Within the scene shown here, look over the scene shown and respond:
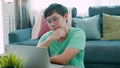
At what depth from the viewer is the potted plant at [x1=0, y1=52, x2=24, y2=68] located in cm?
114

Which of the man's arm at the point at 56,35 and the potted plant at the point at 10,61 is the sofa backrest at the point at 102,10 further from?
the potted plant at the point at 10,61

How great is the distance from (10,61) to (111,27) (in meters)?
2.27

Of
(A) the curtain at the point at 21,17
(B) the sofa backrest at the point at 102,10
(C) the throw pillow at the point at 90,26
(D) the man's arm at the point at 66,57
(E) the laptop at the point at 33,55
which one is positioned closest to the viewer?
(E) the laptop at the point at 33,55

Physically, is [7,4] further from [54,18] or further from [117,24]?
[54,18]

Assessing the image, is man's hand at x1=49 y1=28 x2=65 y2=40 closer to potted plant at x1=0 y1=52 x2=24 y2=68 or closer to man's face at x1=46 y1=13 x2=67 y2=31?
man's face at x1=46 y1=13 x2=67 y2=31

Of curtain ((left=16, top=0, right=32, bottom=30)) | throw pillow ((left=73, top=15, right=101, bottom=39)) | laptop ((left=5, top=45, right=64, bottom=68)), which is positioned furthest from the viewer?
curtain ((left=16, top=0, right=32, bottom=30))

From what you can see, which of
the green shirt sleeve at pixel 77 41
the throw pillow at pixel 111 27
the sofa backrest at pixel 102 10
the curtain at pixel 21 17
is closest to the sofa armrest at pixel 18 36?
the curtain at pixel 21 17

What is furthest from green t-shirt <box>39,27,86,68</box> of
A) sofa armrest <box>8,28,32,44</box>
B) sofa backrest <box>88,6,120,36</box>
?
sofa backrest <box>88,6,120,36</box>

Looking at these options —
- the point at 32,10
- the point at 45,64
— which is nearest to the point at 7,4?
the point at 32,10

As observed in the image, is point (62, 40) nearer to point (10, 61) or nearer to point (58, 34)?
point (58, 34)

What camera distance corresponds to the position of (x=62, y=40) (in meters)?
1.49

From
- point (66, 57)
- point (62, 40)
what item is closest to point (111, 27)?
point (62, 40)

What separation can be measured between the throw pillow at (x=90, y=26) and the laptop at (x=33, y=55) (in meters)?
2.11

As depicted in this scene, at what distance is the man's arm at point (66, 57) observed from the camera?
1323mm
